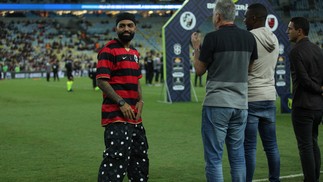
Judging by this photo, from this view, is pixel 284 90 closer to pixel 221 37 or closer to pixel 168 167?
pixel 168 167

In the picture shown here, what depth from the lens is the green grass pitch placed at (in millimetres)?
8422

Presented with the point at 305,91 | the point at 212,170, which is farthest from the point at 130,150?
the point at 305,91

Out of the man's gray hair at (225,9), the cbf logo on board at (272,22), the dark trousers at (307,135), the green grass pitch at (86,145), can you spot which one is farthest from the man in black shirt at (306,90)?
the cbf logo on board at (272,22)

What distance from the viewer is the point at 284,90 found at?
63.2 feet

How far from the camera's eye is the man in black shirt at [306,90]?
668 centimetres

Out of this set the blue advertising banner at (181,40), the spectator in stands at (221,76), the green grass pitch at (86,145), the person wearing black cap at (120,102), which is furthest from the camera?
the blue advertising banner at (181,40)

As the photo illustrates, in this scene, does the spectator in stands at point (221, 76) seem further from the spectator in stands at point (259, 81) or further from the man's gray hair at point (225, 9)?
the spectator in stands at point (259, 81)

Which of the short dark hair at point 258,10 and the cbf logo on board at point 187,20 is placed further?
the cbf logo on board at point 187,20

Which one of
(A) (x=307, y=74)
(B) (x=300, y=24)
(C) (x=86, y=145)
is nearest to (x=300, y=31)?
(B) (x=300, y=24)

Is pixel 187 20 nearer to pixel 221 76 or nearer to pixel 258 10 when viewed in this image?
pixel 258 10

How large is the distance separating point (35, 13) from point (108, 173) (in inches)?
2502

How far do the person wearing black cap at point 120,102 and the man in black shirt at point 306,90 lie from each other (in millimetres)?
1891

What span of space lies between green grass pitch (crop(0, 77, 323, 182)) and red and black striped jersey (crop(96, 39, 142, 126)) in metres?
2.31

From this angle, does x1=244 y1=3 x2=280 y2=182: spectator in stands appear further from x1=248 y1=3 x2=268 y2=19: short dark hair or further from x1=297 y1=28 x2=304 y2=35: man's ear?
x1=297 y1=28 x2=304 y2=35: man's ear
